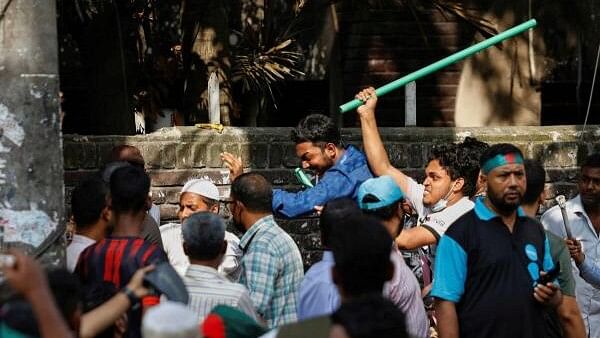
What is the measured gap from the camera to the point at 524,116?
1252 centimetres

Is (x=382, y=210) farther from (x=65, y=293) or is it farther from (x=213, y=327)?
(x=65, y=293)

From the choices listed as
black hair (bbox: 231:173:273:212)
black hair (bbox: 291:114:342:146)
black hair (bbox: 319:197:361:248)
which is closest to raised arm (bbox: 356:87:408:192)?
black hair (bbox: 291:114:342:146)

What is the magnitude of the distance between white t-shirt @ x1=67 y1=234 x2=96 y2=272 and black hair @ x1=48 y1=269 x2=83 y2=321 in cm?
170

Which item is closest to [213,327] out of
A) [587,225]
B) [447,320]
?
[447,320]

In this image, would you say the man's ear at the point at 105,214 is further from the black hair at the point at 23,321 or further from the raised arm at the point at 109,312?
the black hair at the point at 23,321

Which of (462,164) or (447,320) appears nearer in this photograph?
(447,320)

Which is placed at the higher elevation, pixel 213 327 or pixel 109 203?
pixel 109 203

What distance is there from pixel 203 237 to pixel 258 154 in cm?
324

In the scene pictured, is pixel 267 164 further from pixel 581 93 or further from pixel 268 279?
pixel 581 93

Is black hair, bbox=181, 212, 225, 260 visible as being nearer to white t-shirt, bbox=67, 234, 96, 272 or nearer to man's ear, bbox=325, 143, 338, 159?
white t-shirt, bbox=67, 234, 96, 272

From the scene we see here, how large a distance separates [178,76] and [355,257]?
22.4ft

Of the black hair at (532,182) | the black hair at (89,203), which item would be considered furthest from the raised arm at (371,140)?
the black hair at (89,203)

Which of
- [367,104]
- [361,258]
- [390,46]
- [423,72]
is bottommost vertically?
[361,258]

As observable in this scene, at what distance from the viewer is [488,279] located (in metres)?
5.79
